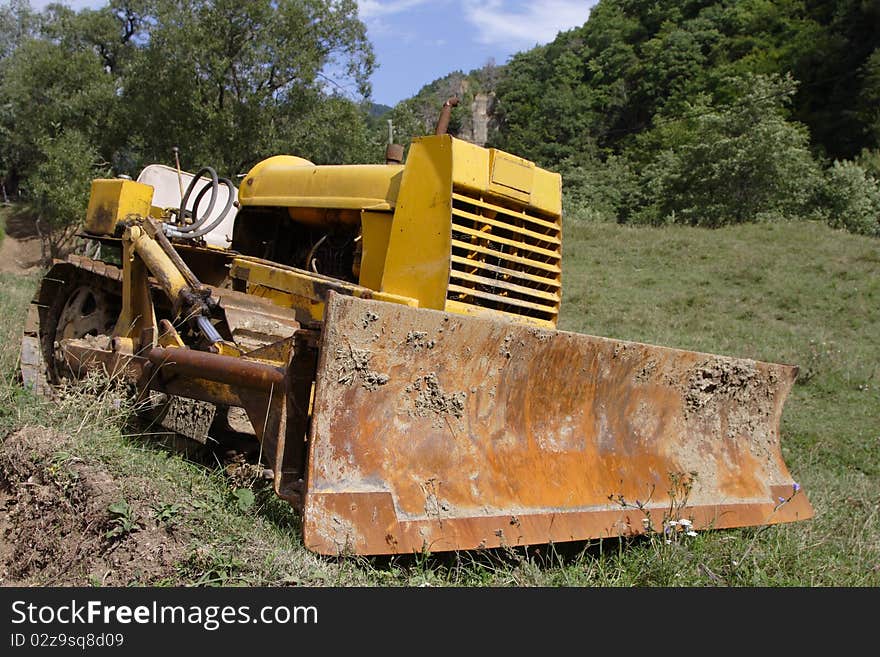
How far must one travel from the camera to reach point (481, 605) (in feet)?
9.29

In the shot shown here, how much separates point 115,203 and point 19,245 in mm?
34195

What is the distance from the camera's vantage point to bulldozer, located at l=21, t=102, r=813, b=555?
313cm

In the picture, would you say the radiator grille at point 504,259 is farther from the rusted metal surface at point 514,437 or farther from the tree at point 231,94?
the tree at point 231,94

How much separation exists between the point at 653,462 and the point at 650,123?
6284cm

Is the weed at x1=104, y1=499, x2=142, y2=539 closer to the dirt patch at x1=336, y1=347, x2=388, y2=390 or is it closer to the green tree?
the dirt patch at x1=336, y1=347, x2=388, y2=390

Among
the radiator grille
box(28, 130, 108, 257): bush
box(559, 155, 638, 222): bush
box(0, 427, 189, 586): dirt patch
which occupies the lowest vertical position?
box(0, 427, 189, 586): dirt patch

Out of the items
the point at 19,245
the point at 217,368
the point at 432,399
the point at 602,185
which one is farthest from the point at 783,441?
the point at 602,185

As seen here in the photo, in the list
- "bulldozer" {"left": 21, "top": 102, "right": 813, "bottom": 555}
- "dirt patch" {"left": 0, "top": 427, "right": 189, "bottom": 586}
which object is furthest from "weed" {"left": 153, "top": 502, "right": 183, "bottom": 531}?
"bulldozer" {"left": 21, "top": 102, "right": 813, "bottom": 555}

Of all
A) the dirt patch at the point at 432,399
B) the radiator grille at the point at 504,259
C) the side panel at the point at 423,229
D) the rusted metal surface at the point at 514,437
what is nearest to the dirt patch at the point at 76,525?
the rusted metal surface at the point at 514,437

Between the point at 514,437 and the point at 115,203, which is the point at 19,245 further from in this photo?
the point at 514,437

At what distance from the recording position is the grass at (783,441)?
3152 mm

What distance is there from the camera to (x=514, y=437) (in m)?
3.67

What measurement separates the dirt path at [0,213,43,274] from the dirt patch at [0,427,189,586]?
28.8 metres

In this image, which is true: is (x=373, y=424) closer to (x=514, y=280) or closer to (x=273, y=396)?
(x=273, y=396)
